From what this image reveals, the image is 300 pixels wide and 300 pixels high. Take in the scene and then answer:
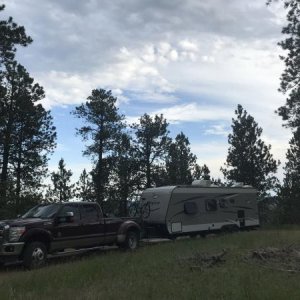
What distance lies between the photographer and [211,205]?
25.2 m

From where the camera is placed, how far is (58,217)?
620 inches

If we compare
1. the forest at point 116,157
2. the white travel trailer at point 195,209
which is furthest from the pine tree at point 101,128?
the white travel trailer at point 195,209

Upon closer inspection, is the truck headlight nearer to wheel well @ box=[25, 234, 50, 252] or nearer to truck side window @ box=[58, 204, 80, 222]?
wheel well @ box=[25, 234, 50, 252]

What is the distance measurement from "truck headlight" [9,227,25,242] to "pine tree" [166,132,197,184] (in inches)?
1586

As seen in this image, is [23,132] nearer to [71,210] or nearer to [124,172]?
[124,172]

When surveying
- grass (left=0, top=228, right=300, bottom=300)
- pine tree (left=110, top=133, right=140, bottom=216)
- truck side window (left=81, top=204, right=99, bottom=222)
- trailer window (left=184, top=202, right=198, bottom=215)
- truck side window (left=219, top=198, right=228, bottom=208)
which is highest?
pine tree (left=110, top=133, right=140, bottom=216)

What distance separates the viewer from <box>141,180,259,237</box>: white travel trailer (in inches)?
891

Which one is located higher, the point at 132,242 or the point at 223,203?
the point at 223,203

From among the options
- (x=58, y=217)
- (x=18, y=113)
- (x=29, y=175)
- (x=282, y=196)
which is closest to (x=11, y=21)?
(x=18, y=113)

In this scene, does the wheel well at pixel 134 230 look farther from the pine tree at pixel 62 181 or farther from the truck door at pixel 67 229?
the pine tree at pixel 62 181

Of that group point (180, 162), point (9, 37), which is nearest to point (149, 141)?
point (180, 162)

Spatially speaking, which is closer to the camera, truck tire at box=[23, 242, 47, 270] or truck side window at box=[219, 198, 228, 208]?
truck tire at box=[23, 242, 47, 270]

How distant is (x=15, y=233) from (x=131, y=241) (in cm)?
586

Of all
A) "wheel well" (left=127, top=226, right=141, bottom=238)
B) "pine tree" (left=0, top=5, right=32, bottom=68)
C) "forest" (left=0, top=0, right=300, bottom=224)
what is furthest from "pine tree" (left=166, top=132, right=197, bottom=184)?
"wheel well" (left=127, top=226, right=141, bottom=238)
